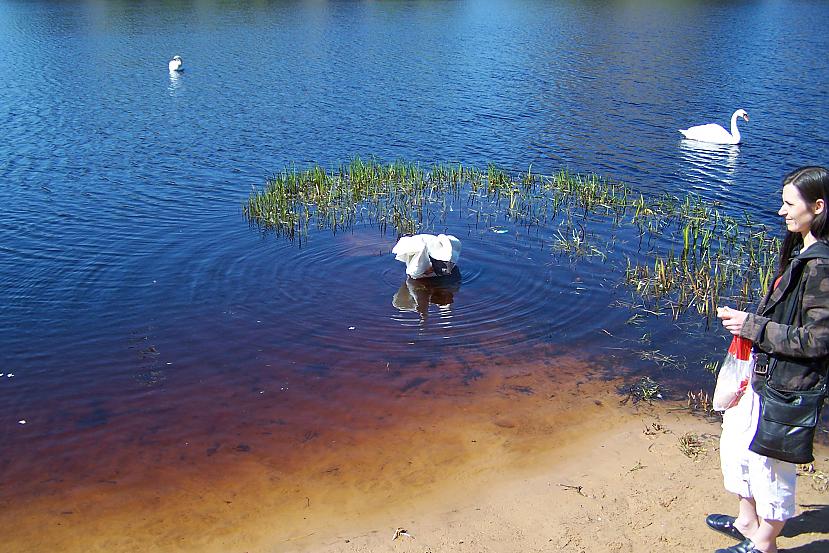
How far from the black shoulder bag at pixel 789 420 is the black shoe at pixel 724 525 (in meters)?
1.15

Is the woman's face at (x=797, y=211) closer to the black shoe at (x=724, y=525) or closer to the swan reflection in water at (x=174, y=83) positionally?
the black shoe at (x=724, y=525)

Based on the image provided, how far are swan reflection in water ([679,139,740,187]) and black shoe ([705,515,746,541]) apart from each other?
1316 centimetres

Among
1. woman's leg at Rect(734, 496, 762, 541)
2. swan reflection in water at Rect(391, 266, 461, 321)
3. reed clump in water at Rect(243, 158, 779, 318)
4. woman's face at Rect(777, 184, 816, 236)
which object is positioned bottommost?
swan reflection in water at Rect(391, 266, 461, 321)

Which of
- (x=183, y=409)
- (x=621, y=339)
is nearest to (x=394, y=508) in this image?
(x=183, y=409)

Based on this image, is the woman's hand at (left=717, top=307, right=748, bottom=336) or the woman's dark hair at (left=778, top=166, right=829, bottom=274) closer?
the woman's dark hair at (left=778, top=166, right=829, bottom=274)

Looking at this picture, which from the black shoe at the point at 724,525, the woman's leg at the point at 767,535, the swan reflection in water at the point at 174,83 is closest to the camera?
the woman's leg at the point at 767,535

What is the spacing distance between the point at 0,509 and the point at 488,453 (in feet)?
14.5

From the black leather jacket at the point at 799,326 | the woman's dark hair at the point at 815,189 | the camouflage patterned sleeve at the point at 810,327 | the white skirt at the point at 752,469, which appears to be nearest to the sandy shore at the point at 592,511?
the white skirt at the point at 752,469

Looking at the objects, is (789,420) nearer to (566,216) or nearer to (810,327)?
(810,327)

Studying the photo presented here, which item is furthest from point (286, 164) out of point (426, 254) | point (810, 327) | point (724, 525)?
point (810, 327)

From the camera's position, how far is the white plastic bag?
5145mm

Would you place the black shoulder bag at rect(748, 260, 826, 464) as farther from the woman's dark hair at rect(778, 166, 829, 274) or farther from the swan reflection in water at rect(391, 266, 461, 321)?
the swan reflection in water at rect(391, 266, 461, 321)

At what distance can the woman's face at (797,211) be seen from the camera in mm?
4863

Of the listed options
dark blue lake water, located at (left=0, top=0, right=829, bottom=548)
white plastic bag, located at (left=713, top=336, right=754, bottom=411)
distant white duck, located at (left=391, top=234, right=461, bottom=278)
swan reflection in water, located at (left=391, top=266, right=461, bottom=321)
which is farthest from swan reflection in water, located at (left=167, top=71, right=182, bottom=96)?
white plastic bag, located at (left=713, top=336, right=754, bottom=411)
